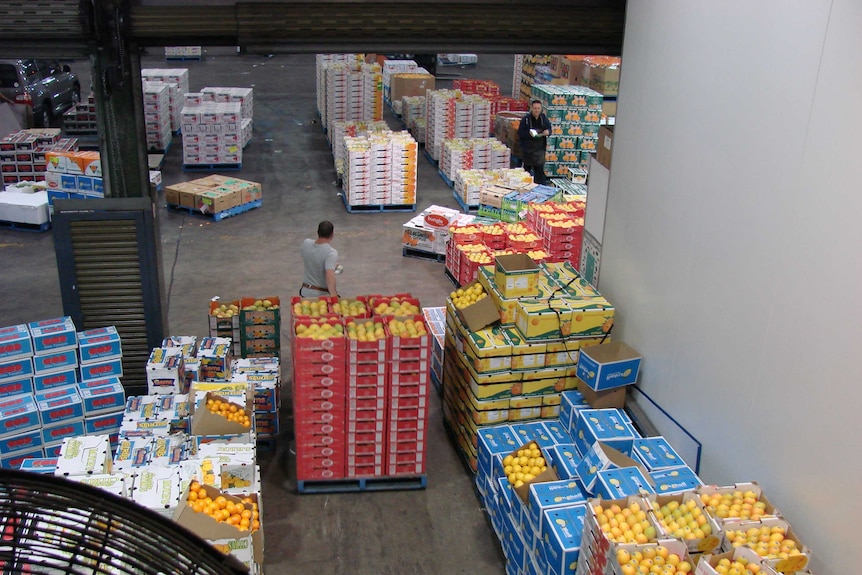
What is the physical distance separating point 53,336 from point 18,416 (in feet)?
2.88

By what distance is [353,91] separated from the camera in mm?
20844

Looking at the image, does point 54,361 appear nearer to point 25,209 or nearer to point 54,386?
point 54,386

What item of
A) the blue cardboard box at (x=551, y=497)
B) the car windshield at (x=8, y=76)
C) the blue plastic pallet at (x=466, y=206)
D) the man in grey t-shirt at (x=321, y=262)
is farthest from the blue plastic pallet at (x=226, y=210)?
the blue cardboard box at (x=551, y=497)

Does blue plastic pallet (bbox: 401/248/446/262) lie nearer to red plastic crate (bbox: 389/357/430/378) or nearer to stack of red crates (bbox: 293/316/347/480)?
stack of red crates (bbox: 293/316/347/480)

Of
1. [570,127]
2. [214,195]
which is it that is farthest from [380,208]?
[570,127]

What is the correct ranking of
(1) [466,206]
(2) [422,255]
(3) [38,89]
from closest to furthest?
(2) [422,255], (1) [466,206], (3) [38,89]

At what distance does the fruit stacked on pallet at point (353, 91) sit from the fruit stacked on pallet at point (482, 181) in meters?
4.80

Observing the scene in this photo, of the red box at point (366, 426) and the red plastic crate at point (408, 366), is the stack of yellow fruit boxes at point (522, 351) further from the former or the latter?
the red box at point (366, 426)

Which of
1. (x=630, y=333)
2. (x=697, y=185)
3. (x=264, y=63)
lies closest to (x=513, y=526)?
(x=630, y=333)

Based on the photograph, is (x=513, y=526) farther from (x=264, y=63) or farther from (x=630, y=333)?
(x=264, y=63)

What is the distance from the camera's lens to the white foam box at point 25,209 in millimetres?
15203

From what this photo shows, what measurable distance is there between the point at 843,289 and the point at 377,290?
8.26 m

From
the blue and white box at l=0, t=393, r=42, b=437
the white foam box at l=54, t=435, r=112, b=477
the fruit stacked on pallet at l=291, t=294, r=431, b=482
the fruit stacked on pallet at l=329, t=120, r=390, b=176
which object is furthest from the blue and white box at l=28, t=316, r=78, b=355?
the fruit stacked on pallet at l=329, t=120, r=390, b=176

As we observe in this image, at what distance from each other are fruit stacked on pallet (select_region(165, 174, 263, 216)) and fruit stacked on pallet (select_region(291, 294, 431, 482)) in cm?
827
